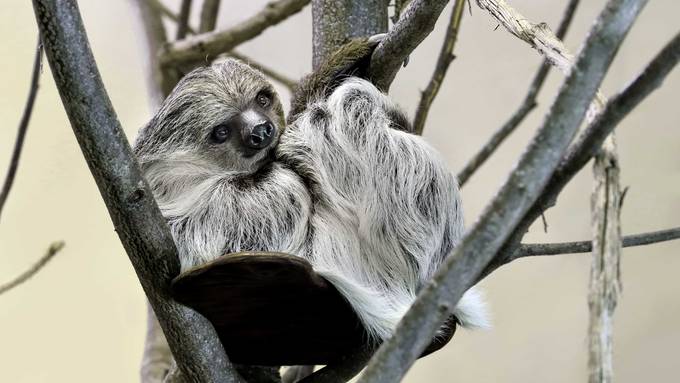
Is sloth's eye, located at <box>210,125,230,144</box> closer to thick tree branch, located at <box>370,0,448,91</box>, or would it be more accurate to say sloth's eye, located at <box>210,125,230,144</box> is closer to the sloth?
the sloth

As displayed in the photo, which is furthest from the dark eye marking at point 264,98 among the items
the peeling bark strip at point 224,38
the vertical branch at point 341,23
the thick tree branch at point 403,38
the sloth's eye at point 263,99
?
the peeling bark strip at point 224,38

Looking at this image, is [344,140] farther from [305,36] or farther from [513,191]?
[305,36]

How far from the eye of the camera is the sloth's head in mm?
2691

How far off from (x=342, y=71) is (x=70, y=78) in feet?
3.31

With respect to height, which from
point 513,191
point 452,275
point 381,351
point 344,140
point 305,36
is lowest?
point 381,351

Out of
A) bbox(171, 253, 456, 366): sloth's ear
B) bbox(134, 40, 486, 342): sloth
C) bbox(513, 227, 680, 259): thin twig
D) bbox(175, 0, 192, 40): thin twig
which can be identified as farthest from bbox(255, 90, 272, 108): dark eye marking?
bbox(175, 0, 192, 40): thin twig

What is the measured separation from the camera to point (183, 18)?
442 centimetres

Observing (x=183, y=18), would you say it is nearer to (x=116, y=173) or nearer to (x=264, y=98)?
(x=264, y=98)

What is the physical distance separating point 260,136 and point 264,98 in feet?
1.17

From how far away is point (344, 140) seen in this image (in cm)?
254

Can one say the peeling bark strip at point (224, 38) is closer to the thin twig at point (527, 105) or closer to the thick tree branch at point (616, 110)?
the thin twig at point (527, 105)

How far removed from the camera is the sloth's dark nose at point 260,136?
2592 mm

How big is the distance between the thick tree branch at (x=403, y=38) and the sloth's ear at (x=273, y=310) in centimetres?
78

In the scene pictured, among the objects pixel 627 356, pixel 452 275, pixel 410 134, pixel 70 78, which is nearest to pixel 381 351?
pixel 452 275
